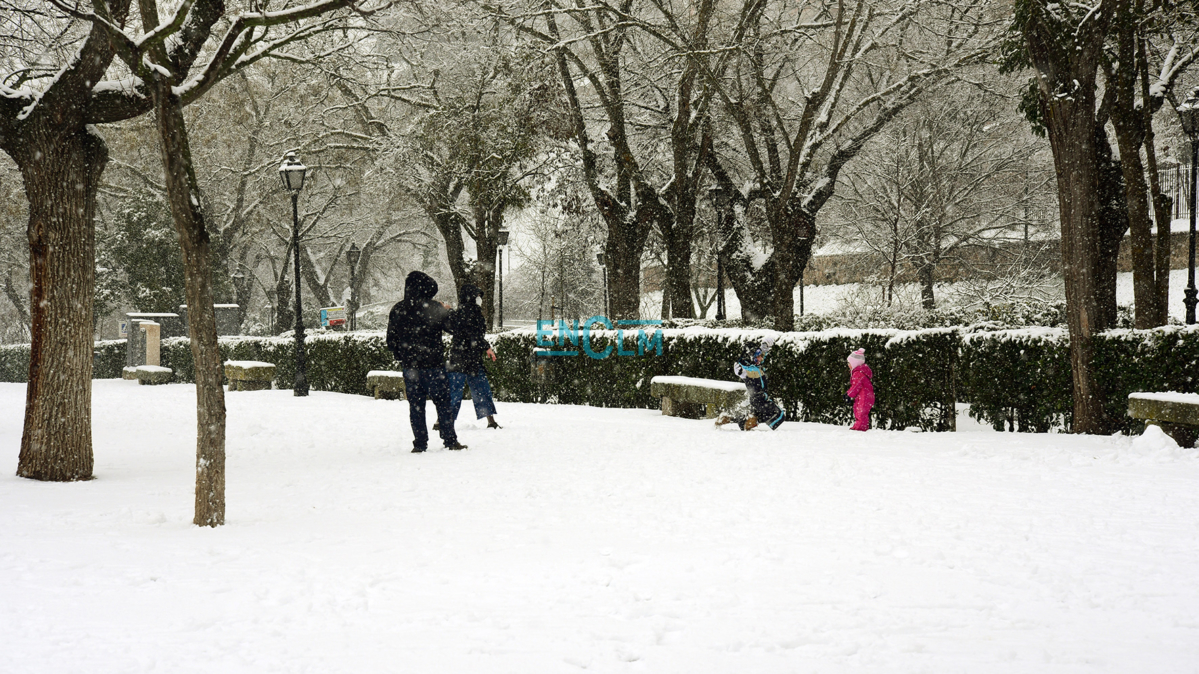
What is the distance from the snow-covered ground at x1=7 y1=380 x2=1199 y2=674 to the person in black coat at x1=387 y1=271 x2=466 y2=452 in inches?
37.6

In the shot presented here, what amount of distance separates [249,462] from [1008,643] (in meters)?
7.62

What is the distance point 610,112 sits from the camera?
17.1m

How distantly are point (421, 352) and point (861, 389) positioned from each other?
5384 millimetres

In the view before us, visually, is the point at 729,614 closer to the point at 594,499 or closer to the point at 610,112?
the point at 594,499

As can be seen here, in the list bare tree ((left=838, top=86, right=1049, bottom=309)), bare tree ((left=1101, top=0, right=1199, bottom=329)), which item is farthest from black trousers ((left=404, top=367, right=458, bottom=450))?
bare tree ((left=838, top=86, right=1049, bottom=309))

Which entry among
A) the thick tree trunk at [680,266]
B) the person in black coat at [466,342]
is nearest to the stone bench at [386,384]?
the thick tree trunk at [680,266]

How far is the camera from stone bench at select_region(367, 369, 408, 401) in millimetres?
16594

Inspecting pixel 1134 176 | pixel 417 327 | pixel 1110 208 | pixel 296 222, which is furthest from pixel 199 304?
pixel 296 222

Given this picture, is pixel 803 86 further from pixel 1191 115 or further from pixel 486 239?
pixel 486 239

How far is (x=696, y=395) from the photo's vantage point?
12078mm

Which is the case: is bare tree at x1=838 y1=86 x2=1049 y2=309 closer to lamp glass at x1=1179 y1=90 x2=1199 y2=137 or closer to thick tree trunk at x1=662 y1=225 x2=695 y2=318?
lamp glass at x1=1179 y1=90 x2=1199 y2=137

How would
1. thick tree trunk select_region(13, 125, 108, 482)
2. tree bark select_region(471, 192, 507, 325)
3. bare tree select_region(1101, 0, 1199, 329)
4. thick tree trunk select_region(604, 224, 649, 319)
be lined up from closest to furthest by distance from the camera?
thick tree trunk select_region(13, 125, 108, 482), bare tree select_region(1101, 0, 1199, 329), thick tree trunk select_region(604, 224, 649, 319), tree bark select_region(471, 192, 507, 325)

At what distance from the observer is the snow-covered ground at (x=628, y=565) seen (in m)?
3.51

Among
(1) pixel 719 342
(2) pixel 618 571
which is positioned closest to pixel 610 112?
(1) pixel 719 342
